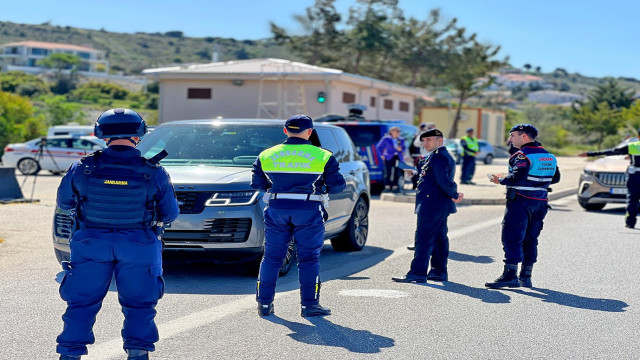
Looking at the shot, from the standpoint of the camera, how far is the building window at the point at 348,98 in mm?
40569

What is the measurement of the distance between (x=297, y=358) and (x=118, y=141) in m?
1.87

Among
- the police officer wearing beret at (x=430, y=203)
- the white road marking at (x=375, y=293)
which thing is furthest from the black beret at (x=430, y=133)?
the white road marking at (x=375, y=293)

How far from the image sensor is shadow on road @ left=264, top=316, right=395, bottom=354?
20.3ft

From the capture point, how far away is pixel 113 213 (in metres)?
4.96

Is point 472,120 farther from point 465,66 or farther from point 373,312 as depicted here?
point 373,312

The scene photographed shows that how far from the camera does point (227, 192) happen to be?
869 cm

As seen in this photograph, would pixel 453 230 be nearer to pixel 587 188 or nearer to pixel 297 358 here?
pixel 587 188

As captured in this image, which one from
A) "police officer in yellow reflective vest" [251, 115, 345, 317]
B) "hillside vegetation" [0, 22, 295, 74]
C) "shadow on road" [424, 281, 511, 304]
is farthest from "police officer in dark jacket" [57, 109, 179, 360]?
"hillside vegetation" [0, 22, 295, 74]

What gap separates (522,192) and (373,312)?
7.88 ft

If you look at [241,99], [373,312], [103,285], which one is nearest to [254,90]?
[241,99]

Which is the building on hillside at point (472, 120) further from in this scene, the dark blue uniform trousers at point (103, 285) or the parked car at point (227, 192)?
the dark blue uniform trousers at point (103, 285)

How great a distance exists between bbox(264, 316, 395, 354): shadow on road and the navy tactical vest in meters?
1.86

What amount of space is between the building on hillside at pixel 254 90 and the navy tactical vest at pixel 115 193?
32874 millimetres

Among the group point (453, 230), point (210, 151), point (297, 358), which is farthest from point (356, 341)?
point (453, 230)
